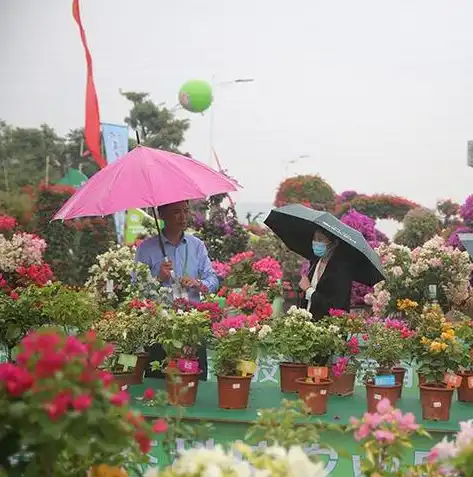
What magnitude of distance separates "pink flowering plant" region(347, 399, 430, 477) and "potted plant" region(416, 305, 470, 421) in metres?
1.75

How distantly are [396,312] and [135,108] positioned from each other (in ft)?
68.0

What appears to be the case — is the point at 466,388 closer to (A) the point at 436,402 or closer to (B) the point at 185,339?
(A) the point at 436,402

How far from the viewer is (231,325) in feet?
11.8

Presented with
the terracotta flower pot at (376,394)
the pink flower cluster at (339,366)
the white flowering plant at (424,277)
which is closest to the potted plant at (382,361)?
the terracotta flower pot at (376,394)

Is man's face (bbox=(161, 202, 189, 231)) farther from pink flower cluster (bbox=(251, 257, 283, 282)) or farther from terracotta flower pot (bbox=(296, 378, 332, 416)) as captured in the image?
terracotta flower pot (bbox=(296, 378, 332, 416))

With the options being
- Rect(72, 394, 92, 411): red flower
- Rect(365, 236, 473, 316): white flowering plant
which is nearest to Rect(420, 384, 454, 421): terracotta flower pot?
Rect(72, 394, 92, 411): red flower

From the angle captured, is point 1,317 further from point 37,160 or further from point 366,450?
point 37,160

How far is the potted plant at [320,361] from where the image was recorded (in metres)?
3.54

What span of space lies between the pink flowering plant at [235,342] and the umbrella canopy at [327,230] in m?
0.94

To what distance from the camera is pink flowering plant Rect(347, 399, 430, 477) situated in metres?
1.71

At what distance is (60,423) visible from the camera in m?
1.37

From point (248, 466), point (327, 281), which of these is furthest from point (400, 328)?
point (248, 466)

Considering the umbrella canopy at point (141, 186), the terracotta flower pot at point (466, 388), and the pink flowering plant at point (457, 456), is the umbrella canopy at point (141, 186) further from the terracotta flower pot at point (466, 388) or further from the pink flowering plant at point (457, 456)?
the pink flowering plant at point (457, 456)

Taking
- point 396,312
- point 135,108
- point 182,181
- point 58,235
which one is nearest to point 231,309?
point 182,181
